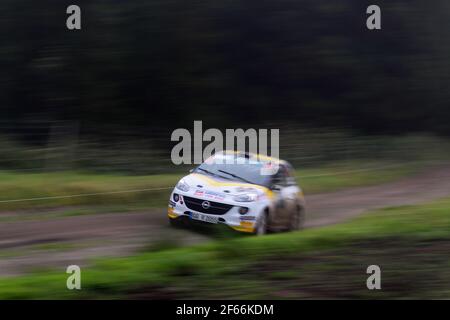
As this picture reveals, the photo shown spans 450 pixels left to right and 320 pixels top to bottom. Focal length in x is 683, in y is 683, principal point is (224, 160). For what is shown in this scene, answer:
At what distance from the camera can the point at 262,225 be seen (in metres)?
12.6

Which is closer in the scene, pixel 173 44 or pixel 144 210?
pixel 144 210

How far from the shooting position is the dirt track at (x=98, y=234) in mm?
10477

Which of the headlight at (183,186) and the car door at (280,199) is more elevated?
the headlight at (183,186)

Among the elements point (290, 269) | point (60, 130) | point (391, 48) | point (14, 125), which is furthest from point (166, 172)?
point (391, 48)

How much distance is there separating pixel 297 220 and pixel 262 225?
1.84 metres

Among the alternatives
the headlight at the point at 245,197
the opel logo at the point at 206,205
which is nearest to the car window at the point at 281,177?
the headlight at the point at 245,197

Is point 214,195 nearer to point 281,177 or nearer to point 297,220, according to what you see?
point 281,177

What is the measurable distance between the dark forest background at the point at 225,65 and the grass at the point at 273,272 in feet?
53.2

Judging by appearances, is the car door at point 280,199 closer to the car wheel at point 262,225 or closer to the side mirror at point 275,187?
the side mirror at point 275,187

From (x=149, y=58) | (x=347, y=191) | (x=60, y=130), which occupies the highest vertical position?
(x=149, y=58)

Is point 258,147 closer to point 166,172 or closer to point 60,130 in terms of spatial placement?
point 166,172

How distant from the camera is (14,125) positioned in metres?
24.4

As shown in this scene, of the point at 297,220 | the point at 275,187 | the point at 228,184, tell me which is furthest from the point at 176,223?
the point at 297,220
